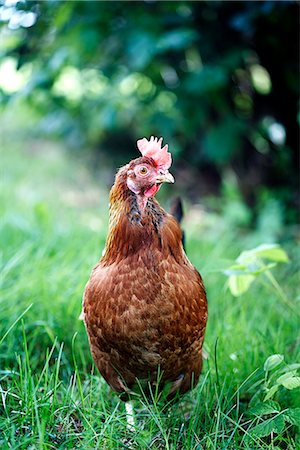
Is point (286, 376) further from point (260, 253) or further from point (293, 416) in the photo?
point (260, 253)

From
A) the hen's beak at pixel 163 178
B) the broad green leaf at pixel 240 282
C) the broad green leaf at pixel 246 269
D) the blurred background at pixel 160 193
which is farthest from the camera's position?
the broad green leaf at pixel 240 282

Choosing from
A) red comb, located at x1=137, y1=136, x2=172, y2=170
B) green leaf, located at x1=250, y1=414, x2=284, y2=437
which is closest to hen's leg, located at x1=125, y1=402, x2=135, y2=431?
green leaf, located at x1=250, y1=414, x2=284, y2=437

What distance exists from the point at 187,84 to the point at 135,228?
3156 mm

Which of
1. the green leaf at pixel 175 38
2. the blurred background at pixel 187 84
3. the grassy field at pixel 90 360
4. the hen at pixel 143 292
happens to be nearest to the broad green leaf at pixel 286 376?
the grassy field at pixel 90 360

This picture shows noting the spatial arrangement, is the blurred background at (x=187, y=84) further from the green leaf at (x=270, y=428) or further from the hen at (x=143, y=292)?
the green leaf at (x=270, y=428)

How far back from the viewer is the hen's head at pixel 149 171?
2.38 m

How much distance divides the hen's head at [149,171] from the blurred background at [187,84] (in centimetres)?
181

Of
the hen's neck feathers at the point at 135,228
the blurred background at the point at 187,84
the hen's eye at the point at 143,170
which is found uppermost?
the hen's eye at the point at 143,170

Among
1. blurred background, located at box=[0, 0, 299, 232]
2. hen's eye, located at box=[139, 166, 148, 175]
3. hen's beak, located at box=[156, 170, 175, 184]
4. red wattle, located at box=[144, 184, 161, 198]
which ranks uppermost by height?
hen's eye, located at box=[139, 166, 148, 175]

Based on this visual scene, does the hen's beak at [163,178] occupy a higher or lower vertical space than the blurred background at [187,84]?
higher

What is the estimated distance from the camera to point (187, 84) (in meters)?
5.29

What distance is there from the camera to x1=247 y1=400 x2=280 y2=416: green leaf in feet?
7.76

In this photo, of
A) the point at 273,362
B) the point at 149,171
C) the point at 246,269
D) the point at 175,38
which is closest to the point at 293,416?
the point at 273,362

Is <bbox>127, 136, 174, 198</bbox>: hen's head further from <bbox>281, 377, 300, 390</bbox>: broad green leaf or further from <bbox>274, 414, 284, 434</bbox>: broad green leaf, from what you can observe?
<bbox>274, 414, 284, 434</bbox>: broad green leaf
